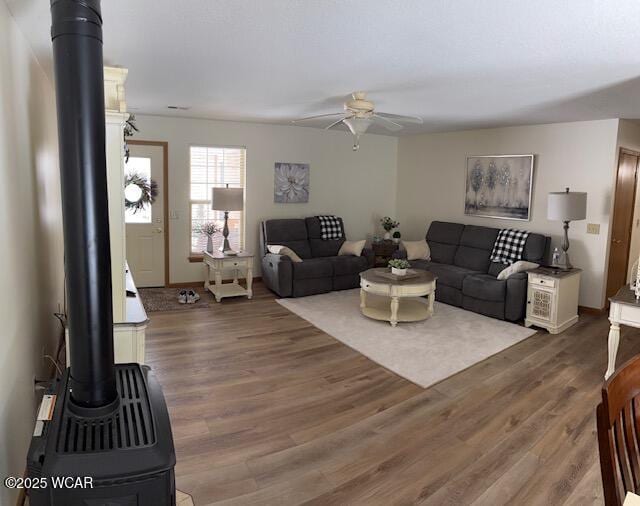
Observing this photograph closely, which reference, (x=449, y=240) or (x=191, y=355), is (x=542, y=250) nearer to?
(x=449, y=240)

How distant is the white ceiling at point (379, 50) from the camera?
216cm

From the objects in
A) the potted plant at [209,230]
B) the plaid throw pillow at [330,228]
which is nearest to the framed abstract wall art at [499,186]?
the plaid throw pillow at [330,228]

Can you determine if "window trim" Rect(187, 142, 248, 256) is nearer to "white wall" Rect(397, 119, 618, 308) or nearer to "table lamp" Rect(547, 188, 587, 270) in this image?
"white wall" Rect(397, 119, 618, 308)

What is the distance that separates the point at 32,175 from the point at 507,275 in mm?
4757

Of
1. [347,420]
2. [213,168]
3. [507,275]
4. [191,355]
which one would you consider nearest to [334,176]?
[213,168]

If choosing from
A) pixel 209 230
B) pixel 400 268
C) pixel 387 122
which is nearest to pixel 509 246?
pixel 400 268

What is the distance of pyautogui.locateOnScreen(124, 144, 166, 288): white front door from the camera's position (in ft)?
19.8

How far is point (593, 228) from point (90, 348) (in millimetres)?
5582

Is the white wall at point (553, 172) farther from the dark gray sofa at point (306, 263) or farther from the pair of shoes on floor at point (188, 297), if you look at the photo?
the pair of shoes on floor at point (188, 297)

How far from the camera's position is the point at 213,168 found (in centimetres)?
650

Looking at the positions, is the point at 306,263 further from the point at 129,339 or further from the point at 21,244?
the point at 21,244

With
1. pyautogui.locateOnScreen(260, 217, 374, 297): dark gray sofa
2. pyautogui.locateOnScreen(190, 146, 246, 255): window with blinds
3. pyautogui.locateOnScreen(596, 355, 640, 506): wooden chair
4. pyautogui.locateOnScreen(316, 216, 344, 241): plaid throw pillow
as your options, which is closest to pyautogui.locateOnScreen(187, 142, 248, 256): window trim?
pyautogui.locateOnScreen(190, 146, 246, 255): window with blinds

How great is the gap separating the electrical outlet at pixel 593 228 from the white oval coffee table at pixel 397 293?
2.01 meters

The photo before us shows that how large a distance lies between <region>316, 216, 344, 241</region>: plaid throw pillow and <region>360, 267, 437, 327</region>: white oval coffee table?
1668mm
